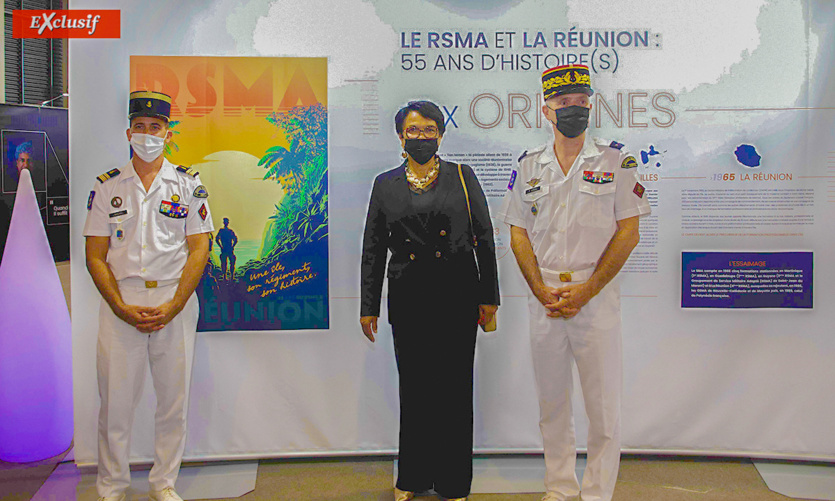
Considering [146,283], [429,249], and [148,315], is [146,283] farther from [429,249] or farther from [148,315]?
[429,249]

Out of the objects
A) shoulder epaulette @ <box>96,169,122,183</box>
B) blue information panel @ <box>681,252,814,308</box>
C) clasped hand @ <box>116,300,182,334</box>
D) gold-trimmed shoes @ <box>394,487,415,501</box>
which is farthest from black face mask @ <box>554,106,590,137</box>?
shoulder epaulette @ <box>96,169,122,183</box>

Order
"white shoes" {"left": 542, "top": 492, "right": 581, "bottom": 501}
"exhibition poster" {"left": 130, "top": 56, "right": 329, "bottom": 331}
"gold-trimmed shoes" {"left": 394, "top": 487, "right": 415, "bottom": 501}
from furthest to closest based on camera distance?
1. "exhibition poster" {"left": 130, "top": 56, "right": 329, "bottom": 331}
2. "gold-trimmed shoes" {"left": 394, "top": 487, "right": 415, "bottom": 501}
3. "white shoes" {"left": 542, "top": 492, "right": 581, "bottom": 501}

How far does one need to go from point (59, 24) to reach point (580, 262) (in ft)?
10.5

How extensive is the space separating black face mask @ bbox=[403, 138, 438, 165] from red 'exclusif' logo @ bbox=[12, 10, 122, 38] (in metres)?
1.96

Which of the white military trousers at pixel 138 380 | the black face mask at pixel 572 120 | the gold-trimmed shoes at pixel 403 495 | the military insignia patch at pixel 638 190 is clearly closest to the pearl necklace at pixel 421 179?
the black face mask at pixel 572 120

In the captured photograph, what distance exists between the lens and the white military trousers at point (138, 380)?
3367 millimetres

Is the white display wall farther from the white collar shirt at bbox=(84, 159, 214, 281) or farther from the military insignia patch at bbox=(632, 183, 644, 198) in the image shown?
the military insignia patch at bbox=(632, 183, 644, 198)

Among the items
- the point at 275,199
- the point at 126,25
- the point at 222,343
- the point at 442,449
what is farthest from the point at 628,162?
the point at 126,25

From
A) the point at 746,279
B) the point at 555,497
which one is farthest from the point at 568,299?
the point at 746,279

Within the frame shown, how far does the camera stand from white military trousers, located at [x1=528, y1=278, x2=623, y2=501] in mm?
3244

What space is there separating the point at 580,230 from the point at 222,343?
2.25 metres

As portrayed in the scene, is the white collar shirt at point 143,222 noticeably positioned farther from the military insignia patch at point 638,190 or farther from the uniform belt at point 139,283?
the military insignia patch at point 638,190

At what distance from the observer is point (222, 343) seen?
405cm

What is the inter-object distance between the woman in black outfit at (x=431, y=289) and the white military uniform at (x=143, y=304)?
0.97 m
